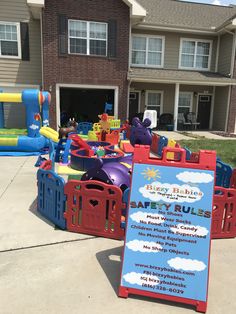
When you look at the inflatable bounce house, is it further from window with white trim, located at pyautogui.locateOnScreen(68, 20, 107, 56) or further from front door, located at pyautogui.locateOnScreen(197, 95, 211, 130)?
front door, located at pyautogui.locateOnScreen(197, 95, 211, 130)

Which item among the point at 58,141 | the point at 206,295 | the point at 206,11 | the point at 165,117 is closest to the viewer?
the point at 206,295

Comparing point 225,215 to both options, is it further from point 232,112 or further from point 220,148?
point 232,112

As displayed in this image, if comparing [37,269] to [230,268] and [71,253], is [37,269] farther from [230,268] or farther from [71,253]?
[230,268]

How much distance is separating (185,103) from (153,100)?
2.24 m

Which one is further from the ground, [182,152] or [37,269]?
[182,152]

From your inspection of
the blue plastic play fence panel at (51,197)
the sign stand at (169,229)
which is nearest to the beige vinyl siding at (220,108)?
the blue plastic play fence panel at (51,197)

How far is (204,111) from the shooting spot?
1853 centimetres

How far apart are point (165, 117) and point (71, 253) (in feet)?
48.5

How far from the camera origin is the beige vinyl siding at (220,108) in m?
16.9

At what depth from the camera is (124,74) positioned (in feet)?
47.1

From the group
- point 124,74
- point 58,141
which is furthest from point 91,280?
point 124,74

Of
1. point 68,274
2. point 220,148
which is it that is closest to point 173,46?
point 220,148

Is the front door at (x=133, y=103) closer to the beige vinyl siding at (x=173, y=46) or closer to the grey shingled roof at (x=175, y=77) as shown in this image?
the grey shingled roof at (x=175, y=77)

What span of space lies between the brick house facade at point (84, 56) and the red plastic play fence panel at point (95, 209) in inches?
422
